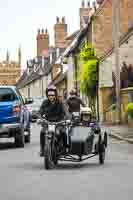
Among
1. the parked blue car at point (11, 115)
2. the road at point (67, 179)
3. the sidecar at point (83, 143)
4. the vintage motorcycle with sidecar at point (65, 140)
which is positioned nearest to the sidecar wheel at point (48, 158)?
the vintage motorcycle with sidecar at point (65, 140)

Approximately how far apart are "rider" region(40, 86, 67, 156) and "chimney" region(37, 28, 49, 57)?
98.2m

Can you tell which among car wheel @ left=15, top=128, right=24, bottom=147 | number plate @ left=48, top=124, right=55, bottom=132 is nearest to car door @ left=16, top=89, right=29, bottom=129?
car wheel @ left=15, top=128, right=24, bottom=147

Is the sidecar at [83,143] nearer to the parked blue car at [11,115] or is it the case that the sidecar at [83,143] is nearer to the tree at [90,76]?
the parked blue car at [11,115]

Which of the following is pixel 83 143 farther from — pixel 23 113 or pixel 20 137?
pixel 23 113

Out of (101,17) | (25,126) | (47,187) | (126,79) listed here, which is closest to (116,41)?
(126,79)

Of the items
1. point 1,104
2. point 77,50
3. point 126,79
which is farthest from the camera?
point 77,50

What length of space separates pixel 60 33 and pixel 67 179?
90911 millimetres

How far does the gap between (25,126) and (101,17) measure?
113ft

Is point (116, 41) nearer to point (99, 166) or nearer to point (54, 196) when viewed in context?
point (99, 166)

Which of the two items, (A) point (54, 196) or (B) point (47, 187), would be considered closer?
(A) point (54, 196)

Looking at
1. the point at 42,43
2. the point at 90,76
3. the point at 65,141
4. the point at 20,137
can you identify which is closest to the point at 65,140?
the point at 65,141

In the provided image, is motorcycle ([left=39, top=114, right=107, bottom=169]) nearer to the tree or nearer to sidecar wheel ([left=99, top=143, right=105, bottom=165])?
sidecar wheel ([left=99, top=143, right=105, bottom=165])

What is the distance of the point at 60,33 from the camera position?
10431 cm

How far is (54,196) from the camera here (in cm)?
1152
